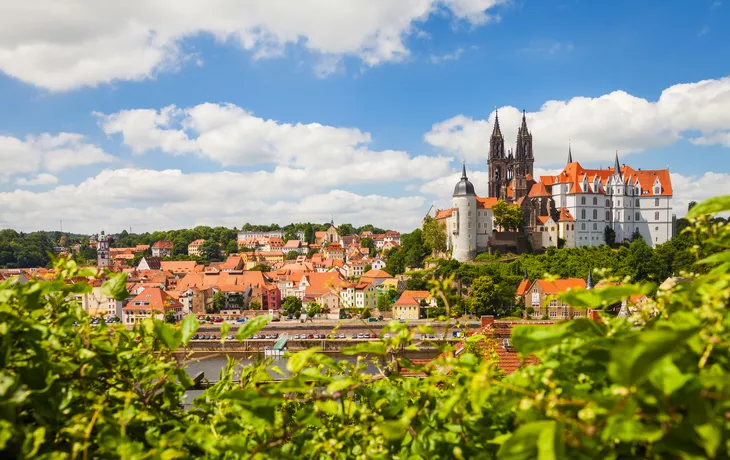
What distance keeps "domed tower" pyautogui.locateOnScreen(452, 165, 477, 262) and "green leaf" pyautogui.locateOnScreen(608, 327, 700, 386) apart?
2465 inches

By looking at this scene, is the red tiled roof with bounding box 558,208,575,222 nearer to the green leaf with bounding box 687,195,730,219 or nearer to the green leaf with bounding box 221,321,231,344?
the green leaf with bounding box 687,195,730,219

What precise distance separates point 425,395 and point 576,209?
68.5 metres

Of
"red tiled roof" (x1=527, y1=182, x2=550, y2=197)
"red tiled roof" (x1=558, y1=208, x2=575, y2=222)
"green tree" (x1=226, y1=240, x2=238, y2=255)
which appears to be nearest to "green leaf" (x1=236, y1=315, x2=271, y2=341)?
"red tiled roof" (x1=558, y1=208, x2=575, y2=222)

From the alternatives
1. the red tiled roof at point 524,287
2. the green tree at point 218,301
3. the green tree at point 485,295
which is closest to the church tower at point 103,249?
the green tree at point 218,301

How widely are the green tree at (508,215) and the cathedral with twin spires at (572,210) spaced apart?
2.93 feet

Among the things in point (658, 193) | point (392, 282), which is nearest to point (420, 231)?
point (392, 282)

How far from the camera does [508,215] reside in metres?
63.9

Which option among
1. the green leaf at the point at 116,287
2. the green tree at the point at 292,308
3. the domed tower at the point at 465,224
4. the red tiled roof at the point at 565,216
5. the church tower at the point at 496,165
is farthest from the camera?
the church tower at the point at 496,165

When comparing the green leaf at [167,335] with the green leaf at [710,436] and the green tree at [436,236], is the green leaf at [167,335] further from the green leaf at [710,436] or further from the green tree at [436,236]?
the green tree at [436,236]

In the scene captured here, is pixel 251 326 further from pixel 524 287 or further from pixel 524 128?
pixel 524 128

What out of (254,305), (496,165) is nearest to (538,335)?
(254,305)

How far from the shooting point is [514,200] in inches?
2753

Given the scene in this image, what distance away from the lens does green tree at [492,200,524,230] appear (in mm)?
63969

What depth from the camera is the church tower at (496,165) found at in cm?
7600
